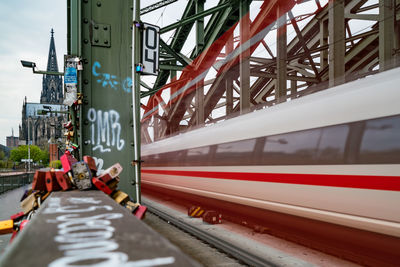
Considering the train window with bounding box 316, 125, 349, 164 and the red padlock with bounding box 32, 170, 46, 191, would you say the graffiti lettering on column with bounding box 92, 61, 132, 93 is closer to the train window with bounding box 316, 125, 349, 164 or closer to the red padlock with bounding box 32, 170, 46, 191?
the red padlock with bounding box 32, 170, 46, 191

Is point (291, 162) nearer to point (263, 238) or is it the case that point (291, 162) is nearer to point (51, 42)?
point (263, 238)

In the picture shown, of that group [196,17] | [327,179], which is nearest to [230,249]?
[327,179]

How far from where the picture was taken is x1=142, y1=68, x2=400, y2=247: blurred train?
14.9 ft

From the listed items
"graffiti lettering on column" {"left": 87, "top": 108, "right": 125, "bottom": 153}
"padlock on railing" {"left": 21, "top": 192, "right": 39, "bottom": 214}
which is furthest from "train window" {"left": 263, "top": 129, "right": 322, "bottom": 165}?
"padlock on railing" {"left": 21, "top": 192, "right": 39, "bottom": 214}

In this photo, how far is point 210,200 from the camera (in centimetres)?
1003

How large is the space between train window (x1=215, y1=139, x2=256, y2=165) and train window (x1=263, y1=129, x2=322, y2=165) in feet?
2.09

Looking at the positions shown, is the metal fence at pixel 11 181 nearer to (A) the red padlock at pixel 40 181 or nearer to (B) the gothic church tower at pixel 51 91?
(A) the red padlock at pixel 40 181

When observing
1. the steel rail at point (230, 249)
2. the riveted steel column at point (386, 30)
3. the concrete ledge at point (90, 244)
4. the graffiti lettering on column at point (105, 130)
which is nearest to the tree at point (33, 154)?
the steel rail at point (230, 249)

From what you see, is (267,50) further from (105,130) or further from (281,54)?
(105,130)

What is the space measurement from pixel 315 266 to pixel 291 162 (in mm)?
1857

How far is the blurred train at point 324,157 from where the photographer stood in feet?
14.9

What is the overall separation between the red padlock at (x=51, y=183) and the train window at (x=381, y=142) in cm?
412

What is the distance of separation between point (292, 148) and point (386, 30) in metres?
6.36

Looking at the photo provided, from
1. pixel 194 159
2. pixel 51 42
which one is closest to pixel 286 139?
pixel 194 159
